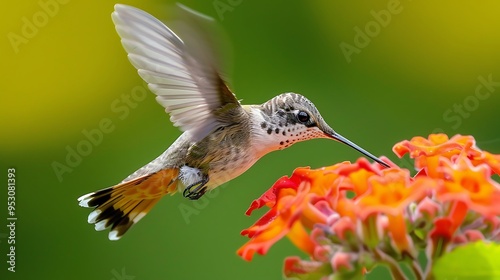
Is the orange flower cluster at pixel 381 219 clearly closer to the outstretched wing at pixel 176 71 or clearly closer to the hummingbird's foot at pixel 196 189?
the outstretched wing at pixel 176 71

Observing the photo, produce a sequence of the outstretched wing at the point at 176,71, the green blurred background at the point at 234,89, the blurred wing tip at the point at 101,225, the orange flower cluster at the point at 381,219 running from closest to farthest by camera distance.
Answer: the orange flower cluster at the point at 381,219 → the outstretched wing at the point at 176,71 → the blurred wing tip at the point at 101,225 → the green blurred background at the point at 234,89

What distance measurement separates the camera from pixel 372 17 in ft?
13.0

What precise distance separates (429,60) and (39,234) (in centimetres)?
230

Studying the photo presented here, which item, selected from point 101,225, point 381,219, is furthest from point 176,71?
point 381,219

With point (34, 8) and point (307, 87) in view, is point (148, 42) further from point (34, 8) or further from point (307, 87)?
point (34, 8)


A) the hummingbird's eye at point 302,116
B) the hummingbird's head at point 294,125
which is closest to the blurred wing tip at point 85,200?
the hummingbird's head at point 294,125

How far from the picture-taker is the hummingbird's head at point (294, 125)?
2.28 meters

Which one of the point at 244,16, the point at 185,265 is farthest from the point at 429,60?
the point at 185,265

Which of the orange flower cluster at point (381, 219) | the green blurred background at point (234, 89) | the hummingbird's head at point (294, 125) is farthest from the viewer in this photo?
the green blurred background at point (234, 89)

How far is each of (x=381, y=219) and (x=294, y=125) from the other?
0.99 m

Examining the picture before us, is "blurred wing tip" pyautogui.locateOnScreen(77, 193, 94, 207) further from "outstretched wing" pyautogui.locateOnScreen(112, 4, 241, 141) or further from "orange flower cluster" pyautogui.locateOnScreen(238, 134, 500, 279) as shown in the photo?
"orange flower cluster" pyautogui.locateOnScreen(238, 134, 500, 279)

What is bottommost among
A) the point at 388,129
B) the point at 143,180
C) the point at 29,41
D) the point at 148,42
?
the point at 388,129

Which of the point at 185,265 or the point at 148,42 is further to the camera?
the point at 185,265

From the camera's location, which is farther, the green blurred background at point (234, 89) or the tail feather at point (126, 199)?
the green blurred background at point (234, 89)
